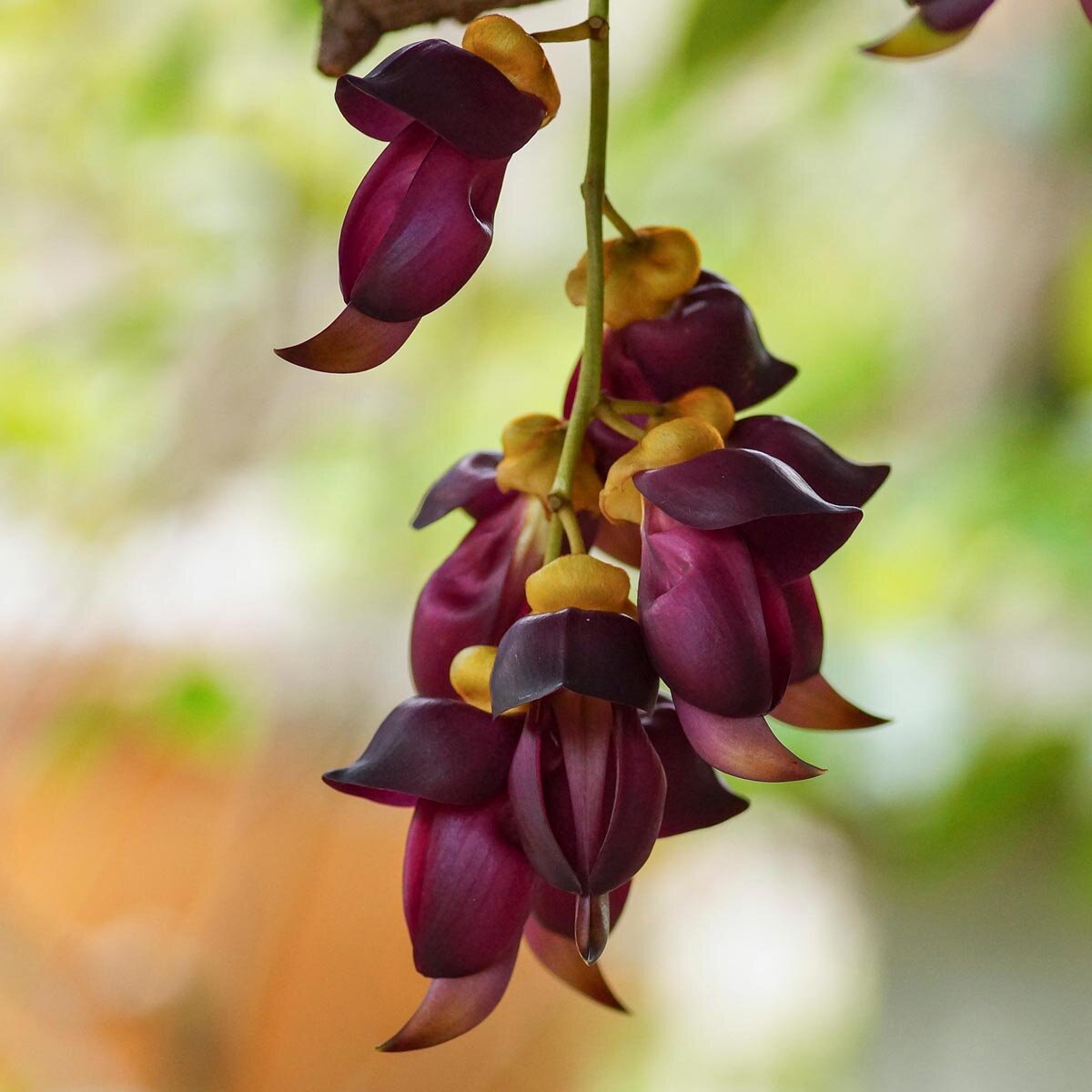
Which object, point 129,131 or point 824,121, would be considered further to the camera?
point 824,121

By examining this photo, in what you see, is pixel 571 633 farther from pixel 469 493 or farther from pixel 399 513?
pixel 399 513

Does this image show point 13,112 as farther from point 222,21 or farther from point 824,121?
point 824,121

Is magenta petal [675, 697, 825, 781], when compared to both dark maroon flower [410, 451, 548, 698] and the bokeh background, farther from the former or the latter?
the bokeh background

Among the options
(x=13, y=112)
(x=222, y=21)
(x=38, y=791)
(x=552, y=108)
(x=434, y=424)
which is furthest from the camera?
(x=38, y=791)

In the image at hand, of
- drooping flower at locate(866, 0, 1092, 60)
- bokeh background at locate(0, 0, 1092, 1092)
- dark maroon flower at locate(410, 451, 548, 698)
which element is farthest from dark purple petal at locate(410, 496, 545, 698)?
bokeh background at locate(0, 0, 1092, 1092)

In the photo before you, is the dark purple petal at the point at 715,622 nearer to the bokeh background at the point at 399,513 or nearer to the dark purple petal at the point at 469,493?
the dark purple petal at the point at 469,493

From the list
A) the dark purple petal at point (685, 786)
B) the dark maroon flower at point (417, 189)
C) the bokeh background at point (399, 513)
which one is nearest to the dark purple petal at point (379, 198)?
the dark maroon flower at point (417, 189)

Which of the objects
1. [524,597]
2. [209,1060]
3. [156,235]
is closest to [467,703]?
[524,597]
